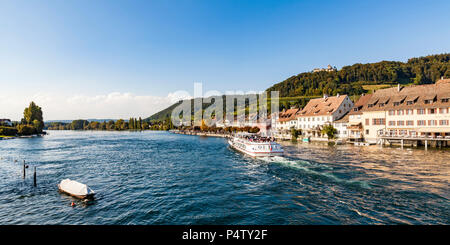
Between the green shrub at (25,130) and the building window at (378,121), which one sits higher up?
the building window at (378,121)

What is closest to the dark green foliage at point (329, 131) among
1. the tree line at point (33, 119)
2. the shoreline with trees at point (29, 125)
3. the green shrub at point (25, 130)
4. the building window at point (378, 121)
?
the building window at point (378, 121)

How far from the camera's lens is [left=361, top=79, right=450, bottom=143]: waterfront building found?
5528 cm

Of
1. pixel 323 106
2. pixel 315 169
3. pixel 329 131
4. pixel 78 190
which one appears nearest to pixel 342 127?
pixel 329 131

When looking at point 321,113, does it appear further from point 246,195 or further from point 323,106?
point 246,195

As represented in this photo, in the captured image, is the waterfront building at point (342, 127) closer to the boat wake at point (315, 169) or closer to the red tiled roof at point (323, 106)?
the red tiled roof at point (323, 106)

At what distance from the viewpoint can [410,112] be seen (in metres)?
59.8

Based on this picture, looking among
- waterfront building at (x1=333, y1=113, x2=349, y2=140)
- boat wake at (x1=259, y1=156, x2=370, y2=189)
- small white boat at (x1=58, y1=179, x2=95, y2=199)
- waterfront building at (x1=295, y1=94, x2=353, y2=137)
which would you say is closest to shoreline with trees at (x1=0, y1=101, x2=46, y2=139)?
small white boat at (x1=58, y1=179, x2=95, y2=199)

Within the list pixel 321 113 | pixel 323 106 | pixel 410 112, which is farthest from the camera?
pixel 323 106

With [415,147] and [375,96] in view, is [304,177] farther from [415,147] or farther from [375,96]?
[375,96]

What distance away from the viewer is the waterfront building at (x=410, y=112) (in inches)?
2176

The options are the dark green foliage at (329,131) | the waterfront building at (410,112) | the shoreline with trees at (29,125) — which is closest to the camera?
the waterfront building at (410,112)

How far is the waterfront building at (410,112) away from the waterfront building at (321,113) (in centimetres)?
1139

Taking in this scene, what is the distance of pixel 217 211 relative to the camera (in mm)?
20484

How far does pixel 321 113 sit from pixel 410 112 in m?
28.2
